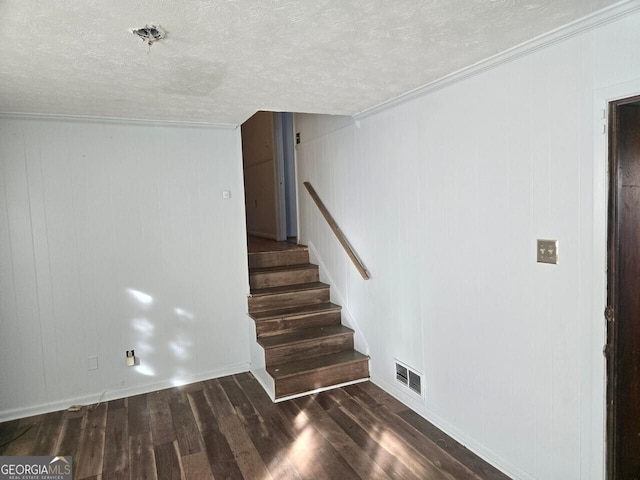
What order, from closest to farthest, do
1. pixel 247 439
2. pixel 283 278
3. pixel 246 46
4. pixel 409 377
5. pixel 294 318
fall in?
1. pixel 246 46
2. pixel 247 439
3. pixel 409 377
4. pixel 294 318
5. pixel 283 278

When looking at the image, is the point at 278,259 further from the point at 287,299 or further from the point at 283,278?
the point at 287,299

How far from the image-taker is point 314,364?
3.54m

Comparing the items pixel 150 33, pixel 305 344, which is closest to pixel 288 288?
pixel 305 344

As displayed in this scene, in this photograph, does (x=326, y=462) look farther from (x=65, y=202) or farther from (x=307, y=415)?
(x=65, y=202)

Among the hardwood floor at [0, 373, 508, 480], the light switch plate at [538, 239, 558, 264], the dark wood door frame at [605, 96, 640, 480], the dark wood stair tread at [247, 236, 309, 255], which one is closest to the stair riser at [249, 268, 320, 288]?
the dark wood stair tread at [247, 236, 309, 255]

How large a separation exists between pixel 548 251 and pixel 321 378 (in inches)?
84.7

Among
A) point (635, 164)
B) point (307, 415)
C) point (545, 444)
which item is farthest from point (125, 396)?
point (635, 164)

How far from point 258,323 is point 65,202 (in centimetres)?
188

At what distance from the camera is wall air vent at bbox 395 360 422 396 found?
3.02 metres

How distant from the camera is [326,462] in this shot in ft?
8.12

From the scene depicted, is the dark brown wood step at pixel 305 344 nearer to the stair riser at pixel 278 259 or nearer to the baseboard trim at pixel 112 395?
the baseboard trim at pixel 112 395

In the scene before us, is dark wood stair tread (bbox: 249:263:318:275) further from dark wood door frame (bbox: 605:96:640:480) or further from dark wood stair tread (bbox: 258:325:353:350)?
dark wood door frame (bbox: 605:96:640:480)

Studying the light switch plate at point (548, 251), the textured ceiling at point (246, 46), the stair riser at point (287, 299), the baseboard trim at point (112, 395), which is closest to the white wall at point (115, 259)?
the baseboard trim at point (112, 395)

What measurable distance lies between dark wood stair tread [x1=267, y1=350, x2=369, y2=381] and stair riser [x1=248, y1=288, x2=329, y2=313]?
657 millimetres
